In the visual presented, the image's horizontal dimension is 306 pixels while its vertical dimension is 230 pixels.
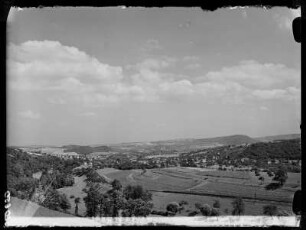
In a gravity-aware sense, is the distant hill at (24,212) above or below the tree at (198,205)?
above

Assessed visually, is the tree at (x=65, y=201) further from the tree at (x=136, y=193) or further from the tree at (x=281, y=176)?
the tree at (x=281, y=176)

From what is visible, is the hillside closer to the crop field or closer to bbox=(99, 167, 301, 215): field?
bbox=(99, 167, 301, 215): field

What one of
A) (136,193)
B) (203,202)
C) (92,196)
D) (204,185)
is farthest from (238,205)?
(92,196)

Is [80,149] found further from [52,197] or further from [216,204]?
[216,204]

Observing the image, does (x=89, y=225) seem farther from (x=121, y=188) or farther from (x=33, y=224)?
(x=121, y=188)

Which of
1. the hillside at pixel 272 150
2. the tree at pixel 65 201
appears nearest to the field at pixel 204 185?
the hillside at pixel 272 150
